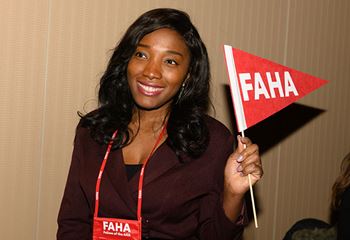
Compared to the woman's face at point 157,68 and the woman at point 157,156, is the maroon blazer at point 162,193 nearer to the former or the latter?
the woman at point 157,156

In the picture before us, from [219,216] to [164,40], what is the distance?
652 millimetres

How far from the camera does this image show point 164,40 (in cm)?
208

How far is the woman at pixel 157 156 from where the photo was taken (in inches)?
81.4

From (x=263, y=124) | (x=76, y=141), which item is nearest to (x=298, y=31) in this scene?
(x=263, y=124)

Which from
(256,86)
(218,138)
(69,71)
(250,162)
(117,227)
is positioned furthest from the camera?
(69,71)

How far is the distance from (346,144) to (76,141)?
6.40 ft

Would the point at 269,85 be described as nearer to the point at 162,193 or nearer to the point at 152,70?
the point at 152,70

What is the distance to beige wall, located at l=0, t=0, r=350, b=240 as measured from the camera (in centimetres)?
246

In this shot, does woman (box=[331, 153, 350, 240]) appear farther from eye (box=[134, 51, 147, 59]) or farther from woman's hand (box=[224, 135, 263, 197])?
eye (box=[134, 51, 147, 59])

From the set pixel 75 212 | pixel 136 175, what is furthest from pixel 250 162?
pixel 75 212

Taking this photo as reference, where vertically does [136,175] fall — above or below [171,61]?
below

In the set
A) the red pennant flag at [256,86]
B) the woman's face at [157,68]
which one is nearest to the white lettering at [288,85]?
the red pennant flag at [256,86]

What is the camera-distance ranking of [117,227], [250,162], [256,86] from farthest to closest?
Result: [117,227], [256,86], [250,162]

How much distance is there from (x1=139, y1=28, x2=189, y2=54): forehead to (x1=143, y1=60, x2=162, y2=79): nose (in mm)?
59
